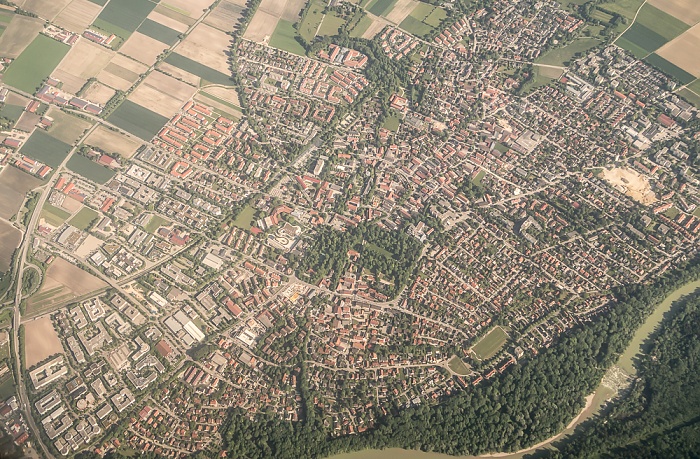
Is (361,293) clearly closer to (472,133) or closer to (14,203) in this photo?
(472,133)

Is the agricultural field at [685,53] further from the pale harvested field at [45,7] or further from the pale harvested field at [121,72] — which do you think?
the pale harvested field at [45,7]

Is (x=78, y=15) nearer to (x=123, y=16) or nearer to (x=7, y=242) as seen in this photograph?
(x=123, y=16)

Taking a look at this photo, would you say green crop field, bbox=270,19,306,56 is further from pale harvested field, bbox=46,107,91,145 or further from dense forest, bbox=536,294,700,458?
dense forest, bbox=536,294,700,458

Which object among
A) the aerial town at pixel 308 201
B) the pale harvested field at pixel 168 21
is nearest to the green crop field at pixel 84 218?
the aerial town at pixel 308 201

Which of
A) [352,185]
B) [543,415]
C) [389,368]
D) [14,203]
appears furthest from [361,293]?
[14,203]

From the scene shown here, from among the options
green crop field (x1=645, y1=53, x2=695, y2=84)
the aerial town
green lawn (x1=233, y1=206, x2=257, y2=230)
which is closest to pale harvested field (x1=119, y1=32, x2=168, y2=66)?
the aerial town

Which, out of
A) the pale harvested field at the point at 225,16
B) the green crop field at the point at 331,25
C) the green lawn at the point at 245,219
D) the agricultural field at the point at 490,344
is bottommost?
the agricultural field at the point at 490,344
